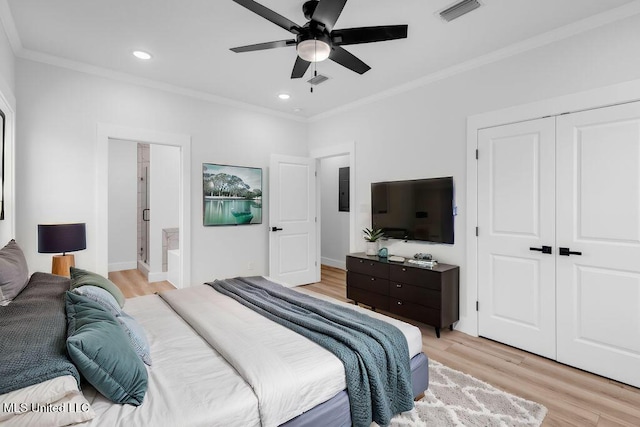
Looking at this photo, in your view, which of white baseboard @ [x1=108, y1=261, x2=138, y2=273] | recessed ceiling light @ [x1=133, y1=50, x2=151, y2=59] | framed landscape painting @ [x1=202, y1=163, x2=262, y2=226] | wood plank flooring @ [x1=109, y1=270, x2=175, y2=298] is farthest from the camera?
white baseboard @ [x1=108, y1=261, x2=138, y2=273]

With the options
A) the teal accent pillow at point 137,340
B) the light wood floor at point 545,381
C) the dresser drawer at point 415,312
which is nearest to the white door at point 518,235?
the light wood floor at point 545,381

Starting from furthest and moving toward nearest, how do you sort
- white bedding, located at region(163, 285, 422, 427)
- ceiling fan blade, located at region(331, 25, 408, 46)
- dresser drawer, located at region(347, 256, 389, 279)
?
→ dresser drawer, located at region(347, 256, 389, 279)
ceiling fan blade, located at region(331, 25, 408, 46)
white bedding, located at region(163, 285, 422, 427)

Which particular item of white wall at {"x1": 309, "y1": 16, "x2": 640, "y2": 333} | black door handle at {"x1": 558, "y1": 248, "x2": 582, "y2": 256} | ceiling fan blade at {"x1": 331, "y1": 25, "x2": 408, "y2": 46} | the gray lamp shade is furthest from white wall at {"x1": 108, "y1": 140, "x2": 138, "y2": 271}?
black door handle at {"x1": 558, "y1": 248, "x2": 582, "y2": 256}

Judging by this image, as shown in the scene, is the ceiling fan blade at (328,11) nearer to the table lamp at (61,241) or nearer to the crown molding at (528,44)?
the crown molding at (528,44)

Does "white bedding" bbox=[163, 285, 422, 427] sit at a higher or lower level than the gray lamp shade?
lower

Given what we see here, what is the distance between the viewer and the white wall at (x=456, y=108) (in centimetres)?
247

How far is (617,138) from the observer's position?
2398 millimetres

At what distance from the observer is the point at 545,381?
7.87ft

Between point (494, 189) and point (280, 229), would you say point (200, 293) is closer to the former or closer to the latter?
point (280, 229)

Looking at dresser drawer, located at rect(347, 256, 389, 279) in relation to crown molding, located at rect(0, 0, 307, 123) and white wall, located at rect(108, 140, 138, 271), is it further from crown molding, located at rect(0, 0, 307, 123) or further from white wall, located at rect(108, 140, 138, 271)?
white wall, located at rect(108, 140, 138, 271)

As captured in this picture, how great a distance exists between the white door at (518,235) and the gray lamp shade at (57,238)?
12.5 ft

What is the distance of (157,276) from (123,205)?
1959 millimetres

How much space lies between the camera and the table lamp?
2.82m

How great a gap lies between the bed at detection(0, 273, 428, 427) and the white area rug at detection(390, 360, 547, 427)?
6.4 inches
